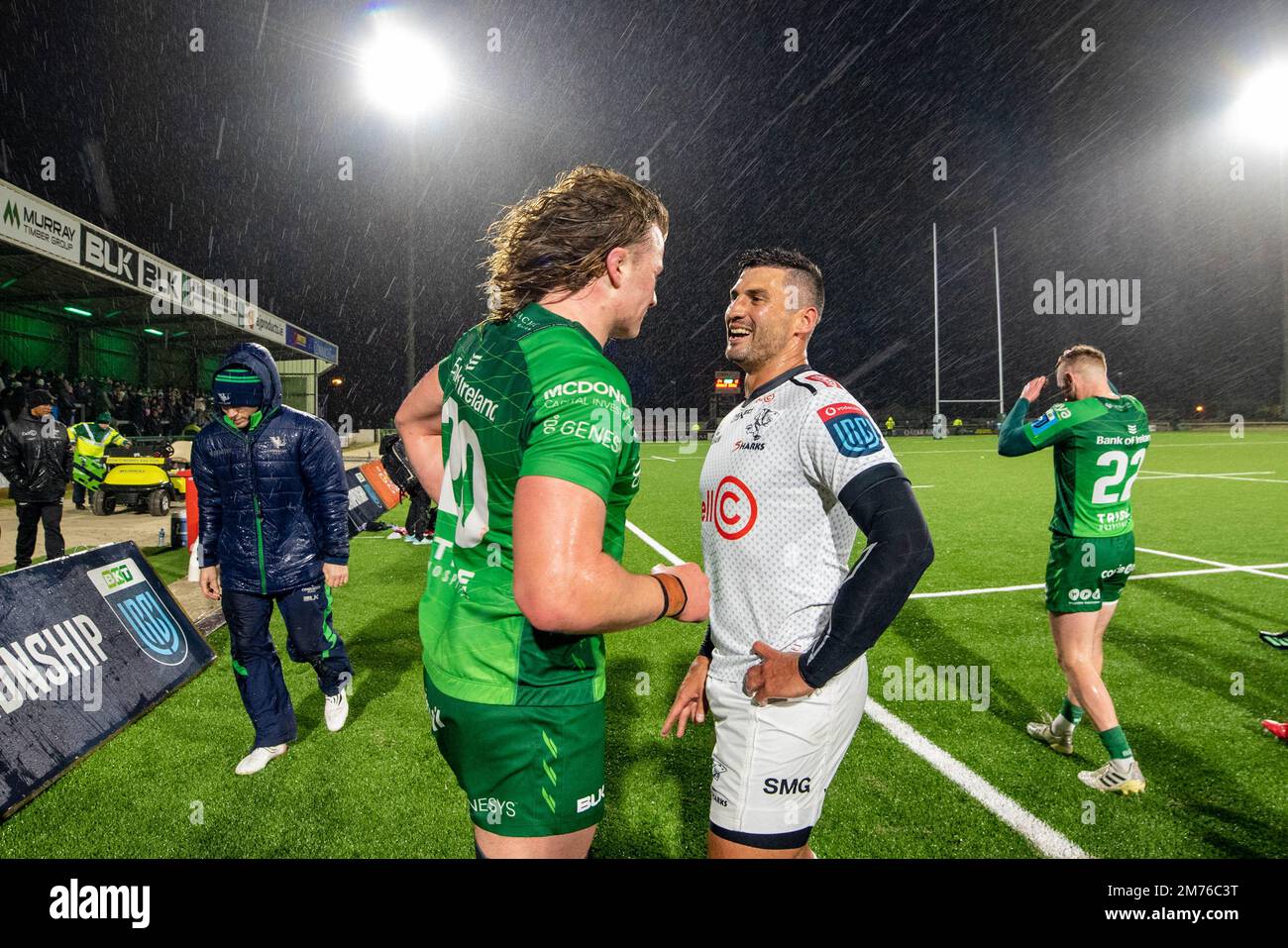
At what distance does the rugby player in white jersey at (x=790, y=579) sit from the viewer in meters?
1.73

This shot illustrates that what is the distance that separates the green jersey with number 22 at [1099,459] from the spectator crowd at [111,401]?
21.4 metres

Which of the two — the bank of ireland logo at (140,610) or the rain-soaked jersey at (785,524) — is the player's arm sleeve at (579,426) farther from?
the bank of ireland logo at (140,610)

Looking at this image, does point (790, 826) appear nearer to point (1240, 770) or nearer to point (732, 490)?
point (732, 490)

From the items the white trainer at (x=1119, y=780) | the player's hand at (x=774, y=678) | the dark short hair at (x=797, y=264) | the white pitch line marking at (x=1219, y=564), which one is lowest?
the white trainer at (x=1119, y=780)

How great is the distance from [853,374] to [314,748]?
81401 millimetres

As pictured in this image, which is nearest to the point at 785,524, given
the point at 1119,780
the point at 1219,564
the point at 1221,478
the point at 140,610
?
the point at 1119,780

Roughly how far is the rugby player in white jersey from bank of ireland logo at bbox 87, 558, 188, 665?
4417 mm

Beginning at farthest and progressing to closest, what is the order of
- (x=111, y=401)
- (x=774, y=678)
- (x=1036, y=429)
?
(x=111, y=401)
(x=1036, y=429)
(x=774, y=678)

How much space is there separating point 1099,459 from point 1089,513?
0.99ft

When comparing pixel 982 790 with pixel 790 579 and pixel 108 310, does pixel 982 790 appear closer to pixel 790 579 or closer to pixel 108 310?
pixel 790 579

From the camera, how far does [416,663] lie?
5820mm

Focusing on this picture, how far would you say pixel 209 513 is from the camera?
4.05 metres

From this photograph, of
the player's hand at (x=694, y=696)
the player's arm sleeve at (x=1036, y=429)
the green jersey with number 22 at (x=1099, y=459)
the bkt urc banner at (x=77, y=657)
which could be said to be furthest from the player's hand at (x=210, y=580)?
the green jersey with number 22 at (x=1099, y=459)

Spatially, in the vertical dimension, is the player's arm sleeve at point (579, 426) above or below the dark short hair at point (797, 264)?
below
